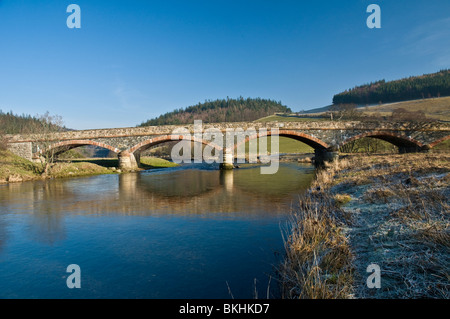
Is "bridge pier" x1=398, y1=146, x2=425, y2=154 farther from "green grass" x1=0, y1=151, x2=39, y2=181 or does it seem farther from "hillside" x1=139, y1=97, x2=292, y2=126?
"hillside" x1=139, y1=97, x2=292, y2=126

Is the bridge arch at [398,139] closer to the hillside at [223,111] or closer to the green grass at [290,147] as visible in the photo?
the green grass at [290,147]

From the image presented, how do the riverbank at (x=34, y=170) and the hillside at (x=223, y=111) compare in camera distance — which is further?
the hillside at (x=223, y=111)

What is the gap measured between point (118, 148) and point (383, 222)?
35604 millimetres

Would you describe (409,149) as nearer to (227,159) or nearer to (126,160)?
(227,159)

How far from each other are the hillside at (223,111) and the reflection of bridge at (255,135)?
9476 cm

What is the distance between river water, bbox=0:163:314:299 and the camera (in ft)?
17.7

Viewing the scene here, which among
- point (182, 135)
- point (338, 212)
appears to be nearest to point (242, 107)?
point (182, 135)

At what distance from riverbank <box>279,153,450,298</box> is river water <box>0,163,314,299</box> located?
0.84 meters

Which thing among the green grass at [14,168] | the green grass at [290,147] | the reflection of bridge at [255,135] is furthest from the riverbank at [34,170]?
the green grass at [290,147]

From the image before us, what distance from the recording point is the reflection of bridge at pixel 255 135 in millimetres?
35591

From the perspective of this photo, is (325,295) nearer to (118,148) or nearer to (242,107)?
(118,148)

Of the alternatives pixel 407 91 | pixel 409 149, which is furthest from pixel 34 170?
pixel 407 91

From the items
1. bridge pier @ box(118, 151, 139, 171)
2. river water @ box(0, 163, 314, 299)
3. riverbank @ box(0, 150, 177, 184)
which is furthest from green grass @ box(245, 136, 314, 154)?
river water @ box(0, 163, 314, 299)
